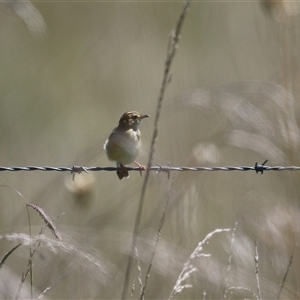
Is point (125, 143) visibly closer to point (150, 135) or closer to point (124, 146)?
point (124, 146)

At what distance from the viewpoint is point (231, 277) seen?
4.22 m

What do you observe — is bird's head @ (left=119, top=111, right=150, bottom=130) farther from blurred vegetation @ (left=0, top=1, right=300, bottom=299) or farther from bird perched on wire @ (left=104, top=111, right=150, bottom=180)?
blurred vegetation @ (left=0, top=1, right=300, bottom=299)

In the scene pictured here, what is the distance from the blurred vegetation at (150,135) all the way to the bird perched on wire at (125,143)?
0.13m

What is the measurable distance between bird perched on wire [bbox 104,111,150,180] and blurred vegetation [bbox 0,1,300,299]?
127mm

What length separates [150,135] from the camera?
533 cm

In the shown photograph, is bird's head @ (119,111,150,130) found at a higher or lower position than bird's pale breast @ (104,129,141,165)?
higher

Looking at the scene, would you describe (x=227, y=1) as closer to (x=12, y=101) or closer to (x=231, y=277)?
(x=12, y=101)

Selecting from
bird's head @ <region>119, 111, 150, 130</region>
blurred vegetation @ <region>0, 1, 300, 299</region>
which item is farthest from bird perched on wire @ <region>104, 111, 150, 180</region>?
blurred vegetation @ <region>0, 1, 300, 299</region>

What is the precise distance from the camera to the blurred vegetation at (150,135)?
4.21 metres

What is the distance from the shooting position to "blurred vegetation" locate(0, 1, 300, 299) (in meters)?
4.21

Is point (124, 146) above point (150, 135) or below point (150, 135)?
below

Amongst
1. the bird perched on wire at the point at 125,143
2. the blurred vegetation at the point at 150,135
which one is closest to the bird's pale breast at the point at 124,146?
the bird perched on wire at the point at 125,143

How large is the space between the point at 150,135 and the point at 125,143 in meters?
0.31

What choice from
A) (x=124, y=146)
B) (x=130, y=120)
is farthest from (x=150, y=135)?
(x=124, y=146)
